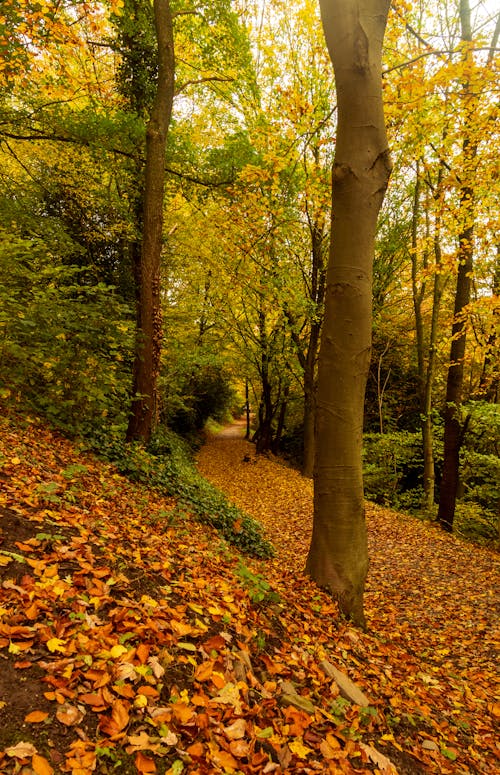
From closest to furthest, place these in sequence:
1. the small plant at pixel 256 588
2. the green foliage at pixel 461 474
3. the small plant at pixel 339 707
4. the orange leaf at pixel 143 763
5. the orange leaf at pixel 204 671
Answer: the orange leaf at pixel 143 763
the orange leaf at pixel 204 671
the small plant at pixel 339 707
the small plant at pixel 256 588
the green foliage at pixel 461 474

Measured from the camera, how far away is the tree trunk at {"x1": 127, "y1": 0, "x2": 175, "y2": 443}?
7.45 metres

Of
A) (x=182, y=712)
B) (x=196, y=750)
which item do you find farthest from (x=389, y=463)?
(x=196, y=750)

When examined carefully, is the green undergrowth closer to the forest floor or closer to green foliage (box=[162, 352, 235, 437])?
the forest floor

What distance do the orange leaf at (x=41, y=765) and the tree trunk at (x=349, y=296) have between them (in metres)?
3.34

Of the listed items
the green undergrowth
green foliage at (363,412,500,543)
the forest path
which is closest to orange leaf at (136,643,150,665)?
the forest path

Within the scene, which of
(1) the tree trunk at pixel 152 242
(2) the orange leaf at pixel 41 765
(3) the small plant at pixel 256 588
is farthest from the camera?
(1) the tree trunk at pixel 152 242

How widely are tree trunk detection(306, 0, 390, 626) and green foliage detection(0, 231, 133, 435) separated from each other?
3.86 metres

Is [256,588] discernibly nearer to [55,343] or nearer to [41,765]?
[41,765]

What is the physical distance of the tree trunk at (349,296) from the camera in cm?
411

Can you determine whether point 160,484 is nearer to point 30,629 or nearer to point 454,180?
point 30,629

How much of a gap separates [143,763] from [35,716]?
511 mm

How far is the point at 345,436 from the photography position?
4477mm

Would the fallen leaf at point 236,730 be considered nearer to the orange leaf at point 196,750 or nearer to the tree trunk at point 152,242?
the orange leaf at point 196,750

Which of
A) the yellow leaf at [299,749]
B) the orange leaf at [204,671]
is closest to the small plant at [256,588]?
the orange leaf at [204,671]
